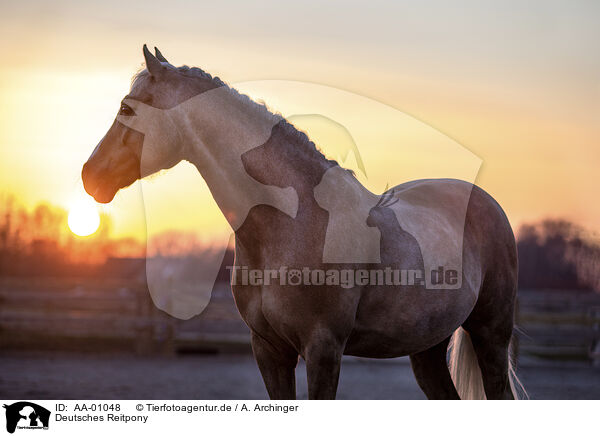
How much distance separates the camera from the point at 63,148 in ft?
13.1

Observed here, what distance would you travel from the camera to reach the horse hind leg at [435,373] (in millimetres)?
3098

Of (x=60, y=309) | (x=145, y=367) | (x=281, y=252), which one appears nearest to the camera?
(x=281, y=252)

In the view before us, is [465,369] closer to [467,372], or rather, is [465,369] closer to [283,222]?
[467,372]

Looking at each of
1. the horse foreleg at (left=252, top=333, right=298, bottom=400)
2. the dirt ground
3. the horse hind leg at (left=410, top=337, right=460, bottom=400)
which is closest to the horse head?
the horse foreleg at (left=252, top=333, right=298, bottom=400)

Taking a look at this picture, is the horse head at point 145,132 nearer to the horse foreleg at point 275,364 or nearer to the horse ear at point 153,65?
the horse ear at point 153,65

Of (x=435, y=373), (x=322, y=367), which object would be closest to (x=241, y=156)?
(x=322, y=367)

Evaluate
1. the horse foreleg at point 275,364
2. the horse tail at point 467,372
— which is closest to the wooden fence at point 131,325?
the horse tail at point 467,372

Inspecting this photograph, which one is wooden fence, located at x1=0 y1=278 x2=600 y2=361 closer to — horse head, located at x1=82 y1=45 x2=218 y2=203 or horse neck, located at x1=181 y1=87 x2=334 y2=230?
horse head, located at x1=82 y1=45 x2=218 y2=203

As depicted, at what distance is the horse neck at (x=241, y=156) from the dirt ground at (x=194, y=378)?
3780 mm

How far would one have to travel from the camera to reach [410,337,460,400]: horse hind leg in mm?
3098

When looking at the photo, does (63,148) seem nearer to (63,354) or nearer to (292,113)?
(292,113)

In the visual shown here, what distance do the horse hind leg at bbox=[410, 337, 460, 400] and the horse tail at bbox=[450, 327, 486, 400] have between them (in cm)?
5

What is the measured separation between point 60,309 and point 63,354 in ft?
7.49
